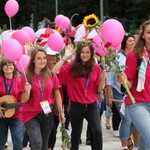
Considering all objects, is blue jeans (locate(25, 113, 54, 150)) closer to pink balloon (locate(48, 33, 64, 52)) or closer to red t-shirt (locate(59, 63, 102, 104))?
red t-shirt (locate(59, 63, 102, 104))

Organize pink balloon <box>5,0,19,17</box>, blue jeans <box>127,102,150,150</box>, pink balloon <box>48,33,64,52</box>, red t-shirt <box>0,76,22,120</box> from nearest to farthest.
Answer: blue jeans <box>127,102,150,150</box>, red t-shirt <box>0,76,22,120</box>, pink balloon <box>48,33,64,52</box>, pink balloon <box>5,0,19,17</box>

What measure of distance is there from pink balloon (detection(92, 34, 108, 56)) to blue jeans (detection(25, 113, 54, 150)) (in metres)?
1.07

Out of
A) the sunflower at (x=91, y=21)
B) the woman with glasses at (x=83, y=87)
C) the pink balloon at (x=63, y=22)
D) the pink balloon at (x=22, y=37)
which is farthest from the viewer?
the pink balloon at (x=63, y=22)

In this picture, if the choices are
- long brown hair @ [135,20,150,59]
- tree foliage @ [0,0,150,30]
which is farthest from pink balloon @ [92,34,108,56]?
tree foliage @ [0,0,150,30]

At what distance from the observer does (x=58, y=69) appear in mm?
6836

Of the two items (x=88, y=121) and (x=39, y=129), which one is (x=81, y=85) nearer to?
(x=88, y=121)

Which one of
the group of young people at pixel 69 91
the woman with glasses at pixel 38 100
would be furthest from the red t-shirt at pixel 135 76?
the woman with glasses at pixel 38 100

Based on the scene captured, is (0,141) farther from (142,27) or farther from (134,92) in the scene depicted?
(142,27)

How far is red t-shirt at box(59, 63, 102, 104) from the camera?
674 cm

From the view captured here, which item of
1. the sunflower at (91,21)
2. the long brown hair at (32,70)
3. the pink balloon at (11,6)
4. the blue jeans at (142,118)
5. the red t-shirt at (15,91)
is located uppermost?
the pink balloon at (11,6)

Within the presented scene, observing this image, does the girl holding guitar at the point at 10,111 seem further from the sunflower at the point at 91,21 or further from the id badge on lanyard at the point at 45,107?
the sunflower at the point at 91,21

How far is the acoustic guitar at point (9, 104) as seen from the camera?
6.48m

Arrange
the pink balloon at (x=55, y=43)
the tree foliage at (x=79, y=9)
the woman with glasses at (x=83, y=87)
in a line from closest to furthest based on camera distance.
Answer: the woman with glasses at (x=83, y=87)
the pink balloon at (x=55, y=43)
the tree foliage at (x=79, y=9)

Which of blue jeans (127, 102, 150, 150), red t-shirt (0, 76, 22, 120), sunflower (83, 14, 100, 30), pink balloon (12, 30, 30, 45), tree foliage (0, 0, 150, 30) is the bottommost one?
blue jeans (127, 102, 150, 150)
